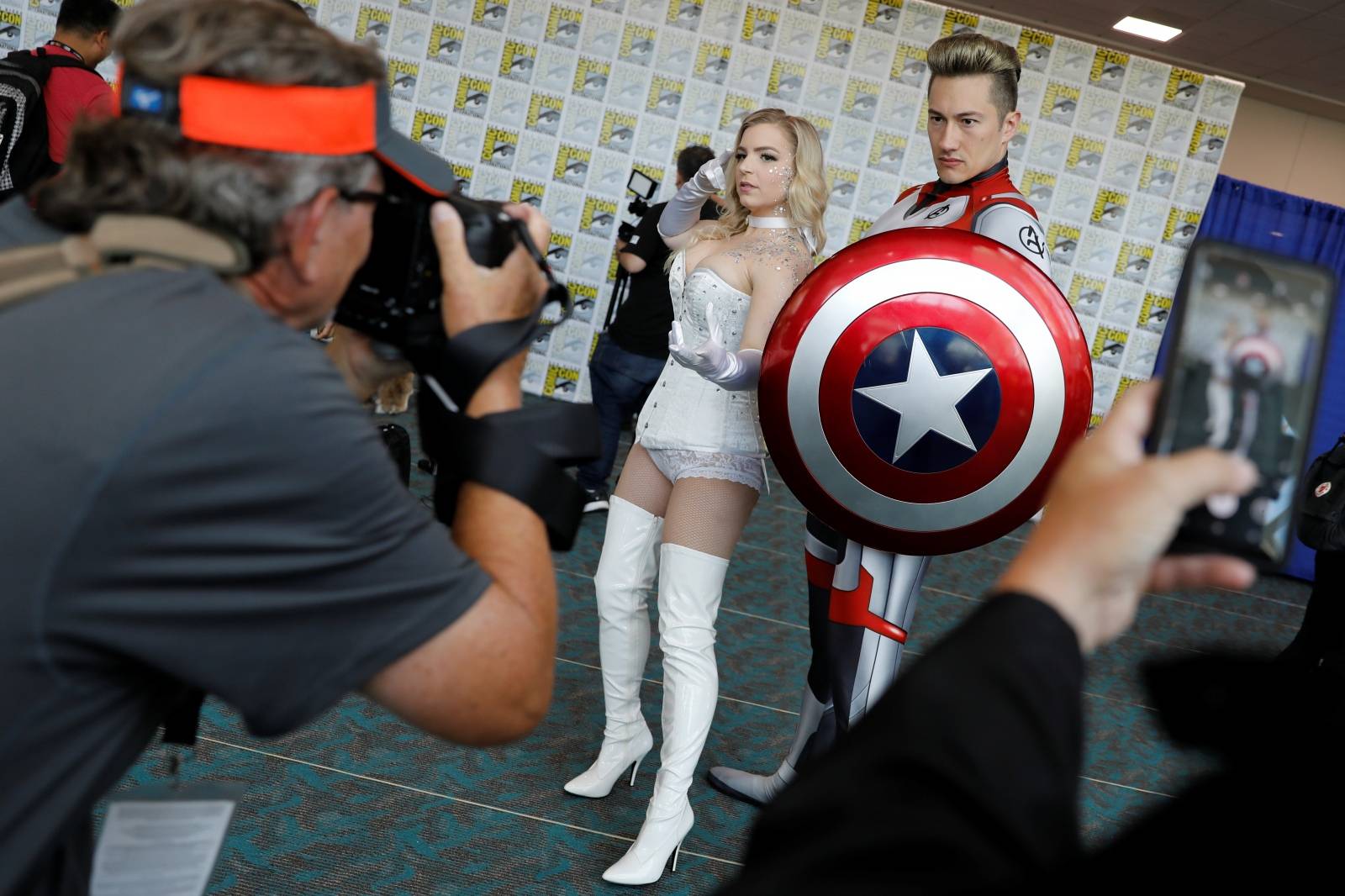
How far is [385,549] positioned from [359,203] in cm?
29

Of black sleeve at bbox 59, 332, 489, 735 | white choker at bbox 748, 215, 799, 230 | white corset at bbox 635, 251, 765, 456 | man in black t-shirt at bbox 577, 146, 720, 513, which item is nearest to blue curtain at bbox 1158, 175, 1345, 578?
man in black t-shirt at bbox 577, 146, 720, 513

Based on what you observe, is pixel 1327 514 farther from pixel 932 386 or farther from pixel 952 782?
pixel 952 782

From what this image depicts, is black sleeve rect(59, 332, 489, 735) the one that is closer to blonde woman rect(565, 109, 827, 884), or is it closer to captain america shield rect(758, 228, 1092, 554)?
captain america shield rect(758, 228, 1092, 554)

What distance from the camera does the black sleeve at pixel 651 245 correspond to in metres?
4.43

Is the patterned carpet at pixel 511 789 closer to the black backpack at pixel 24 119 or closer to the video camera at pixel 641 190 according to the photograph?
the black backpack at pixel 24 119

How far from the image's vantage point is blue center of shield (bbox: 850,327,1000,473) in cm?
178

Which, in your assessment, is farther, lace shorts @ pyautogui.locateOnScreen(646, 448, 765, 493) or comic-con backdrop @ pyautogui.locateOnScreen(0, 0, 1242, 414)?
comic-con backdrop @ pyautogui.locateOnScreen(0, 0, 1242, 414)

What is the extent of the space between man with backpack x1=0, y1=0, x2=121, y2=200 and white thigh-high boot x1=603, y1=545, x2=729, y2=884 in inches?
102

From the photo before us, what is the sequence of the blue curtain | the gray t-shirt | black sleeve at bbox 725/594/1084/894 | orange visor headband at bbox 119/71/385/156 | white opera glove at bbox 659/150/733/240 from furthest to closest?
the blue curtain
white opera glove at bbox 659/150/733/240
orange visor headband at bbox 119/71/385/156
the gray t-shirt
black sleeve at bbox 725/594/1084/894

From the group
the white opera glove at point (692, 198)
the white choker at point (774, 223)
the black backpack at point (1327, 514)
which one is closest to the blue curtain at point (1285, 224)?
the black backpack at point (1327, 514)

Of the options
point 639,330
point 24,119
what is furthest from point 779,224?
point 24,119

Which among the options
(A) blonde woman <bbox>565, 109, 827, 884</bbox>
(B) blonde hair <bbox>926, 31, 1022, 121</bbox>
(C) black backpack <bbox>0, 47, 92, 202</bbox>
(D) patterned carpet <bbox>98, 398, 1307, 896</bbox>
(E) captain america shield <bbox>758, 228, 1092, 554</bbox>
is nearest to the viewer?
(E) captain america shield <bbox>758, 228, 1092, 554</bbox>

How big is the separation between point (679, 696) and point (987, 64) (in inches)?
58.1

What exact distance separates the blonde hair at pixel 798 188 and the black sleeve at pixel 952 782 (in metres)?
2.02
